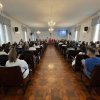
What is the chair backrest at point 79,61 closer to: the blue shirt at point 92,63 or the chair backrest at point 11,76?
the blue shirt at point 92,63

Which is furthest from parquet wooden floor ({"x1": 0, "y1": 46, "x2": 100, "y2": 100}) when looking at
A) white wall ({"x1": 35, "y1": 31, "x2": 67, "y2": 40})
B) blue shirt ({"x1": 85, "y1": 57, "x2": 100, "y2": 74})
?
white wall ({"x1": 35, "y1": 31, "x2": 67, "y2": 40})

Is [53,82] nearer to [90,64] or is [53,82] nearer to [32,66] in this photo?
[32,66]

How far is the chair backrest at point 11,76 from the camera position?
7.29ft

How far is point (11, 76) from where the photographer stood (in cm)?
233

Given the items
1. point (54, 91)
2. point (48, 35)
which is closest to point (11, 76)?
point (54, 91)

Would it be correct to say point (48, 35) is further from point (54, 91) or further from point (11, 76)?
point (11, 76)

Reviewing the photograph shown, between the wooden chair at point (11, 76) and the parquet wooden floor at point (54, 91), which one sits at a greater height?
the wooden chair at point (11, 76)

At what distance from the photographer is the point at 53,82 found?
10.5 ft

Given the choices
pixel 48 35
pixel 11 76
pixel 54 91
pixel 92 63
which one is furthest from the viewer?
pixel 48 35

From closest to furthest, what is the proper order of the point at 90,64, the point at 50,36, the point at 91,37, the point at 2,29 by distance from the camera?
1. the point at 90,64
2. the point at 2,29
3. the point at 91,37
4. the point at 50,36

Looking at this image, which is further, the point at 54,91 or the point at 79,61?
the point at 79,61

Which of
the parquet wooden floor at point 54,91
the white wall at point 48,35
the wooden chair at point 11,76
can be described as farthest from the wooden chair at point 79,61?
the white wall at point 48,35

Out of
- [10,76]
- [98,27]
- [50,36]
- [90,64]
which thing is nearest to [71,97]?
[90,64]

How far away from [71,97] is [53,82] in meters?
0.86
